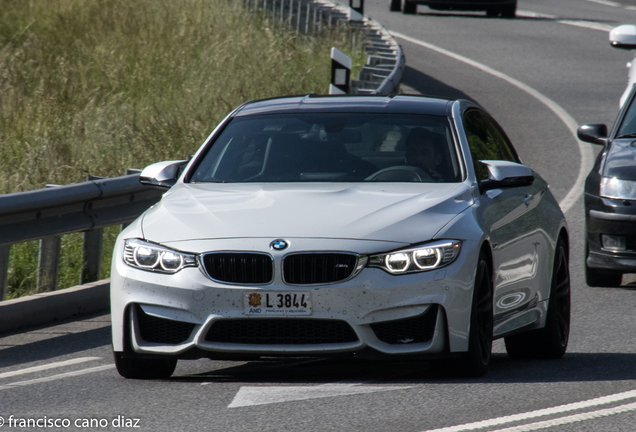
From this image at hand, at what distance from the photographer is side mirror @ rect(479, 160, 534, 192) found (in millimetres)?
7070

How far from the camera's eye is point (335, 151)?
731cm

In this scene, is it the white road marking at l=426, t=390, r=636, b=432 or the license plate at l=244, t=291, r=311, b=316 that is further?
the license plate at l=244, t=291, r=311, b=316

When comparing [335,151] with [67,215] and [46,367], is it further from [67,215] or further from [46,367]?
[67,215]

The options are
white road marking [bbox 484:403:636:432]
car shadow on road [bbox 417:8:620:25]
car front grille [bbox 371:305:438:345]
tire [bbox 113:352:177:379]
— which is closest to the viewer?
white road marking [bbox 484:403:636:432]

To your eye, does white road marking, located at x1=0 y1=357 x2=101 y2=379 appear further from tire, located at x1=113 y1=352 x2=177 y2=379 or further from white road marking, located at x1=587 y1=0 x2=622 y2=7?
white road marking, located at x1=587 y1=0 x2=622 y2=7

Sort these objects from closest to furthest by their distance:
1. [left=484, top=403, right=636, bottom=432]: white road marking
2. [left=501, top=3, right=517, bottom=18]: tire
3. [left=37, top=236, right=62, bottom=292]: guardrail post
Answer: [left=484, top=403, right=636, bottom=432]: white road marking, [left=37, top=236, right=62, bottom=292]: guardrail post, [left=501, top=3, right=517, bottom=18]: tire

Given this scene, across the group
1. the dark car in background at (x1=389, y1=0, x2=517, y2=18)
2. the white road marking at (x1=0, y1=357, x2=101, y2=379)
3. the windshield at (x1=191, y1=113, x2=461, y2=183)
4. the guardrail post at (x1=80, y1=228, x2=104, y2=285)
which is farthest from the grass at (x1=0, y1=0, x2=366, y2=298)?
the dark car in background at (x1=389, y1=0, x2=517, y2=18)

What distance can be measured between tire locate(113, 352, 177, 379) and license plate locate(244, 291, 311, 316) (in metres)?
0.74

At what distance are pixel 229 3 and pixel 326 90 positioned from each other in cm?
622

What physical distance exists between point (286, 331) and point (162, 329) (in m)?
0.65

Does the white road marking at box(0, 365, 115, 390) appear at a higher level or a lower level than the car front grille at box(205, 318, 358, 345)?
lower

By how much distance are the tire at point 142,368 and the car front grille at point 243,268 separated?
0.72 m

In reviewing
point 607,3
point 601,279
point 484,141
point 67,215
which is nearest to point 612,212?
point 601,279

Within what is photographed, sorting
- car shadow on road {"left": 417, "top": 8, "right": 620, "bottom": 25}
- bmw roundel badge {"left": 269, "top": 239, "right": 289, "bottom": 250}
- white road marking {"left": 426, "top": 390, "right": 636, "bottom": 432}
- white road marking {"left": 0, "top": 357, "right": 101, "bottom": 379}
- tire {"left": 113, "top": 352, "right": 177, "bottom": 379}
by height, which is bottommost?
car shadow on road {"left": 417, "top": 8, "right": 620, "bottom": 25}
